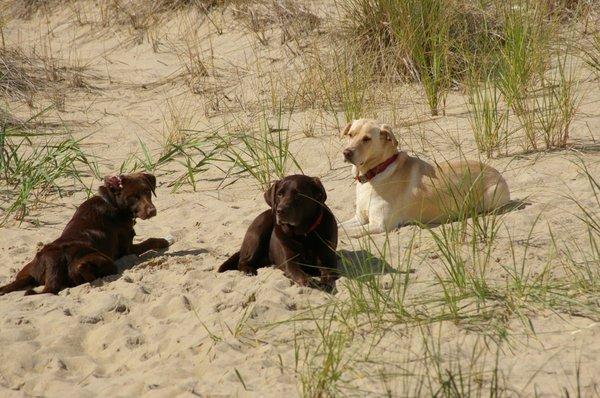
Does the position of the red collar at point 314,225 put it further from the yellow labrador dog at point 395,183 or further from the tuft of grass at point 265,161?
the tuft of grass at point 265,161

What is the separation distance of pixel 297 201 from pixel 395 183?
157cm

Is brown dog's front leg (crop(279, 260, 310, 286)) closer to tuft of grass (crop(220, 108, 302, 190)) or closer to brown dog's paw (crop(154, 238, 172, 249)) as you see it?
brown dog's paw (crop(154, 238, 172, 249))

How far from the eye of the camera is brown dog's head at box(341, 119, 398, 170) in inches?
289

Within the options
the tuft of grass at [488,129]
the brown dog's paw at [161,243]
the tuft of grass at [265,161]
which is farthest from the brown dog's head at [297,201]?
the tuft of grass at [488,129]

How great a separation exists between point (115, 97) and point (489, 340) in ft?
27.0

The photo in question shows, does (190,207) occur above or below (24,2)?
below

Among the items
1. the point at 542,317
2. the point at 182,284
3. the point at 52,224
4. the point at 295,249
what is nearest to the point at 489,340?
the point at 542,317

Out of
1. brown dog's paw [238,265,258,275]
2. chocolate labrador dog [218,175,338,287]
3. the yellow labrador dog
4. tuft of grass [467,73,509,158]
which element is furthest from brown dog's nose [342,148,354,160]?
tuft of grass [467,73,509,158]

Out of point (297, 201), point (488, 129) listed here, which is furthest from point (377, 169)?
point (297, 201)

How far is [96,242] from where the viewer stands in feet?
22.7

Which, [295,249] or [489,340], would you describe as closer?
[489,340]

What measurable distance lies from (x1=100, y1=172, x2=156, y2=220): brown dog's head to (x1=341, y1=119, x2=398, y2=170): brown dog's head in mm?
1476

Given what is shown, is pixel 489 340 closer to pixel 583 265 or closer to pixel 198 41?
pixel 583 265

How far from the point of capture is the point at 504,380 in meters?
4.54
